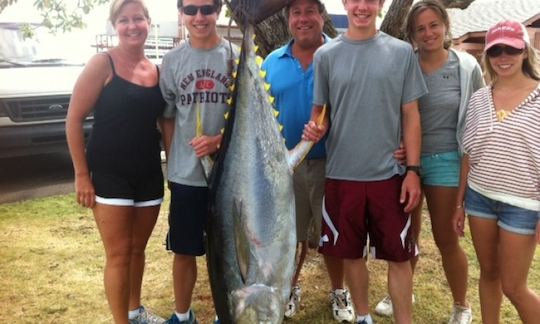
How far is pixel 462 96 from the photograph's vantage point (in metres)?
2.53

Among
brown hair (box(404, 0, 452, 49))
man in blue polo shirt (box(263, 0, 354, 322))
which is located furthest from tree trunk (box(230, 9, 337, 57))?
brown hair (box(404, 0, 452, 49))

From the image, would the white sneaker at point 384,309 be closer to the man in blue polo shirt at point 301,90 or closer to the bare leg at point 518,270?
the man in blue polo shirt at point 301,90

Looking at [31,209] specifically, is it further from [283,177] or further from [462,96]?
[462,96]

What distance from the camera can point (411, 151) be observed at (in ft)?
7.75

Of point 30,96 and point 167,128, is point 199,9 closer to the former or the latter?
point 167,128

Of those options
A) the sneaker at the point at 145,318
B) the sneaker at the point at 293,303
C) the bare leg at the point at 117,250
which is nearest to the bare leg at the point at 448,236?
the sneaker at the point at 293,303

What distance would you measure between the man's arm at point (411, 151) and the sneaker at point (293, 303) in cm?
119

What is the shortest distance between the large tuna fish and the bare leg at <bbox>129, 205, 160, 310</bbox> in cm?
68

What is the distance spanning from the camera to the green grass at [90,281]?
10.5ft

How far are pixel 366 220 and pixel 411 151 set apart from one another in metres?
0.42

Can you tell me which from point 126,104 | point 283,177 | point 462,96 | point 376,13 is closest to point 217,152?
point 283,177

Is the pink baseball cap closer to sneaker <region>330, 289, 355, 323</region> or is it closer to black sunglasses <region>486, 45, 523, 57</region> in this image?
black sunglasses <region>486, 45, 523, 57</region>

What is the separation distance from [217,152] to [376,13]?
101cm

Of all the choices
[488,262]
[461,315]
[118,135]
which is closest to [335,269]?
[461,315]
